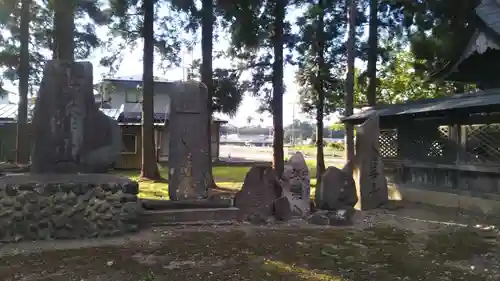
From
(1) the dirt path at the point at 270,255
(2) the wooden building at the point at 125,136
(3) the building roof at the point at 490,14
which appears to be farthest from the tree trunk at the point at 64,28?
(3) the building roof at the point at 490,14

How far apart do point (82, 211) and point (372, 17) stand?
13081 mm

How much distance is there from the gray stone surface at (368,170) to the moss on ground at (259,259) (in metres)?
2.78

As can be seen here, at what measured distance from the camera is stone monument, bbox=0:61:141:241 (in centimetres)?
718

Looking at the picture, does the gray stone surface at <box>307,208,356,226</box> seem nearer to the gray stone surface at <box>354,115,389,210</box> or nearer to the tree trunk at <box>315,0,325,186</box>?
the gray stone surface at <box>354,115,389,210</box>

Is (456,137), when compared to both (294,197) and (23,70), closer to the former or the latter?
(294,197)

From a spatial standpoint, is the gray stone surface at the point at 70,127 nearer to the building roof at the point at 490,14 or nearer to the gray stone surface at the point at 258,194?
the gray stone surface at the point at 258,194

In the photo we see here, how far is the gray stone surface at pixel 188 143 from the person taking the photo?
32.0ft

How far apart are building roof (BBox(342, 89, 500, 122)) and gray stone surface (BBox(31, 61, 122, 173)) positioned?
7.76 m

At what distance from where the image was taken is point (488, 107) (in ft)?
32.0

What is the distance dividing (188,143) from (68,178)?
2.89 metres

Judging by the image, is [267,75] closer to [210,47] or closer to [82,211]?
[210,47]

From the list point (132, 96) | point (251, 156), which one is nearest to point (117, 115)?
point (132, 96)

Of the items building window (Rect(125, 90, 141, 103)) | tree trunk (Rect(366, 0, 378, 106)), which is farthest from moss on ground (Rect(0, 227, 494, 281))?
building window (Rect(125, 90, 141, 103))

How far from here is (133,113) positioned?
26922mm
